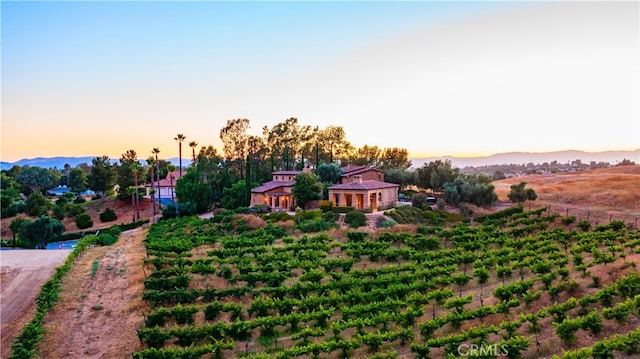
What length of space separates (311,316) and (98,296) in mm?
13057

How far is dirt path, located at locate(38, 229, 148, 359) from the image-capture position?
54.0ft

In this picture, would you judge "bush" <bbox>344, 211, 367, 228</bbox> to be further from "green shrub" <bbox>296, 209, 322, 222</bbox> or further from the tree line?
the tree line

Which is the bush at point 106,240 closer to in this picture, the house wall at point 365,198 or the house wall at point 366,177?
the house wall at point 365,198

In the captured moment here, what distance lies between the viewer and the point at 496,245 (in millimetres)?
27219

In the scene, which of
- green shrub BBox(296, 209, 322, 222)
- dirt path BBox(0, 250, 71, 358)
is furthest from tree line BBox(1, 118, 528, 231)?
dirt path BBox(0, 250, 71, 358)

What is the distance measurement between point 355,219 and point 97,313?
860 inches

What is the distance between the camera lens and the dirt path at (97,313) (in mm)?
16469

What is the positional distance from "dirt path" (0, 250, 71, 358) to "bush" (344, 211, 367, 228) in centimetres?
2234

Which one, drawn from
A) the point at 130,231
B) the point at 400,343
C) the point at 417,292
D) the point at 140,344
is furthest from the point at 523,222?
the point at 130,231

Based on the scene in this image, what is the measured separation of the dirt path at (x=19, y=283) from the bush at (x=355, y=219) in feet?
73.3

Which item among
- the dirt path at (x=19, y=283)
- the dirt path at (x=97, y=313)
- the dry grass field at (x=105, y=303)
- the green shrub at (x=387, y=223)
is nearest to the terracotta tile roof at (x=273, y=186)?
the dry grass field at (x=105, y=303)

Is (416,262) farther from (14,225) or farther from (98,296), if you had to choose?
(14,225)

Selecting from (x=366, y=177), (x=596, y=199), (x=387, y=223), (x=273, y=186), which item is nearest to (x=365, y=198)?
(x=387, y=223)

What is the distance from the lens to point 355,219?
36125mm
